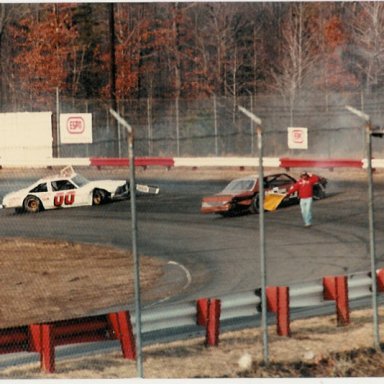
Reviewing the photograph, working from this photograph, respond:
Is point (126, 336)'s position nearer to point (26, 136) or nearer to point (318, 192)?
point (318, 192)

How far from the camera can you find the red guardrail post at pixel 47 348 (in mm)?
15078

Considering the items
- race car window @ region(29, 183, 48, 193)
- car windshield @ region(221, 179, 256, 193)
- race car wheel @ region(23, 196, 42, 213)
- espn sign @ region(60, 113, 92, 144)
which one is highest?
espn sign @ region(60, 113, 92, 144)

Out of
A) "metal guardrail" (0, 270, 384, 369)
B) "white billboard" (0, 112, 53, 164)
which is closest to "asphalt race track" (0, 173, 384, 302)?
"white billboard" (0, 112, 53, 164)

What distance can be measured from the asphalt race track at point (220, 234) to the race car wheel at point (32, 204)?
0.26m

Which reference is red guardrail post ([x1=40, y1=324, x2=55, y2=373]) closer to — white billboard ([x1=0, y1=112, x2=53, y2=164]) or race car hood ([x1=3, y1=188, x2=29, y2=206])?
race car hood ([x1=3, y1=188, x2=29, y2=206])

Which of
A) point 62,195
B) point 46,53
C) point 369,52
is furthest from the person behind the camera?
point 369,52

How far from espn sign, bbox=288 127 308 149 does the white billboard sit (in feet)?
27.2

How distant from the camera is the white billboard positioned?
36688 mm

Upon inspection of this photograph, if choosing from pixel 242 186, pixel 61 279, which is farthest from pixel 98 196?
pixel 61 279

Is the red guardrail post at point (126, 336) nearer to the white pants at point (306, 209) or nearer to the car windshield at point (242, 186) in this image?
the white pants at point (306, 209)

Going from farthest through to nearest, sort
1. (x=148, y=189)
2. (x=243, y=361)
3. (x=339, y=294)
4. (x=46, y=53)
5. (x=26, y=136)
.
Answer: (x=46, y=53) < (x=148, y=189) < (x=26, y=136) < (x=339, y=294) < (x=243, y=361)

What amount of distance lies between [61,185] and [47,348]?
20.0 meters

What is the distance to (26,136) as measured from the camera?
3722 centimetres

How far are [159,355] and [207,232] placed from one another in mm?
14144
